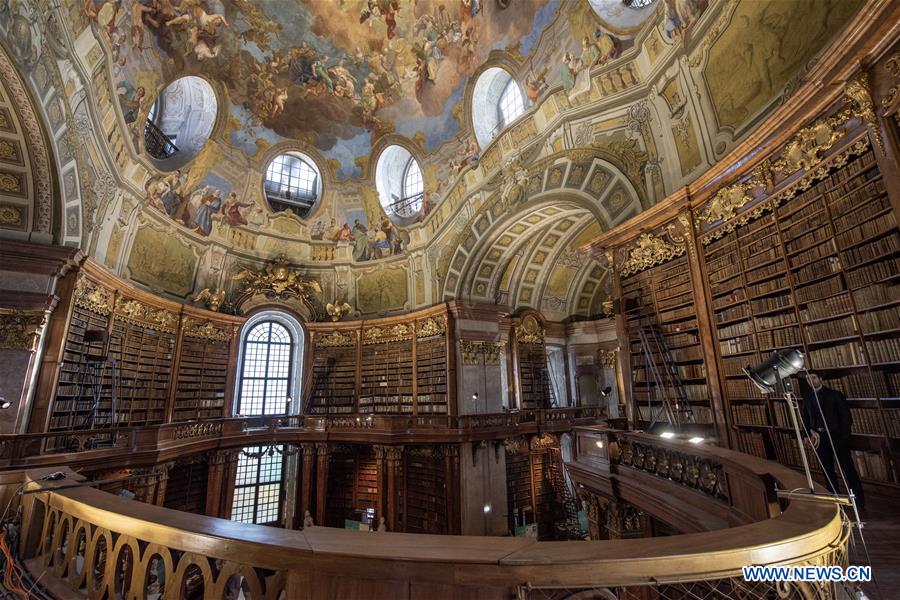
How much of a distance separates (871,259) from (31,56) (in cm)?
1315

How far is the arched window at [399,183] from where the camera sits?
54.3 ft

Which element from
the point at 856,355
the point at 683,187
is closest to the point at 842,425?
the point at 856,355

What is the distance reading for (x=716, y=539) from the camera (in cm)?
175

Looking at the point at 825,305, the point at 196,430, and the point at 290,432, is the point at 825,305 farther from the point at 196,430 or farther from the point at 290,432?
the point at 290,432

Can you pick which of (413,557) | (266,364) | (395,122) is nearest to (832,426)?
(413,557)

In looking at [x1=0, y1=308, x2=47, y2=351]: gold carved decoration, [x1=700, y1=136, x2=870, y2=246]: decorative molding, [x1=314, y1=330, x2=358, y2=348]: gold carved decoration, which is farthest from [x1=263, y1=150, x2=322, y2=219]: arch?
[x1=700, y1=136, x2=870, y2=246]: decorative molding

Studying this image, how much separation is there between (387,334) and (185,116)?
10548 mm

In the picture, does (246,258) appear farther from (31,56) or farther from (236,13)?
(31,56)

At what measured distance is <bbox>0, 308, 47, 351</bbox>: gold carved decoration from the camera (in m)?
8.01

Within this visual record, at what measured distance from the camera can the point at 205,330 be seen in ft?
47.8

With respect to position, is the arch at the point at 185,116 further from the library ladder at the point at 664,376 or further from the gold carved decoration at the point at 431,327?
the library ladder at the point at 664,376

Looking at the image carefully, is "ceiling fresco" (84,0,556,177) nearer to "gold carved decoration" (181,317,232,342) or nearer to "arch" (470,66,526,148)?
"arch" (470,66,526,148)

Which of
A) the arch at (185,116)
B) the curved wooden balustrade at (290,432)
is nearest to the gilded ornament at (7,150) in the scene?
the arch at (185,116)

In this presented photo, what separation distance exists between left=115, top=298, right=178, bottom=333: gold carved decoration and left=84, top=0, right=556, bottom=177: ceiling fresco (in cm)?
555
